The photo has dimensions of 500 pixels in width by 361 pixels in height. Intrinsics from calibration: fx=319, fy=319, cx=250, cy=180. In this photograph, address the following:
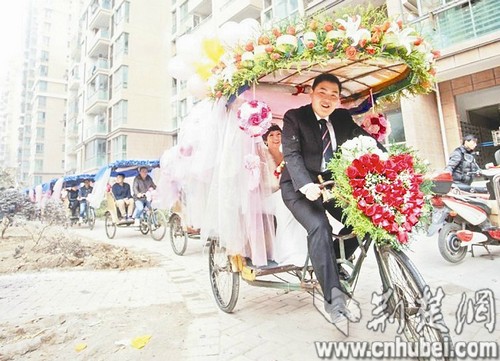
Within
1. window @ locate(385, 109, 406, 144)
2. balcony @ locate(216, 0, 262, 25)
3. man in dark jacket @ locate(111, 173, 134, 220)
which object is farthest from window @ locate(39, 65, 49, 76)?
window @ locate(385, 109, 406, 144)

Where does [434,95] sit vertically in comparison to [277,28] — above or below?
above

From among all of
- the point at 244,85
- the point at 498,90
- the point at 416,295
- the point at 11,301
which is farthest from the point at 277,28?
the point at 498,90

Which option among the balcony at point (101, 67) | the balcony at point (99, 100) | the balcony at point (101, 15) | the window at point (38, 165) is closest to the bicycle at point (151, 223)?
the balcony at point (99, 100)

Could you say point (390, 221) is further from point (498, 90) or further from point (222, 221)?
point (498, 90)

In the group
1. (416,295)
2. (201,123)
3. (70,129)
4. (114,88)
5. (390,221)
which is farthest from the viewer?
(70,129)

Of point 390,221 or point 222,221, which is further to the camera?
point 222,221

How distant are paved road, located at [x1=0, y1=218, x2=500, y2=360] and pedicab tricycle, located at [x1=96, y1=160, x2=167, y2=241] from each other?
11.6 ft

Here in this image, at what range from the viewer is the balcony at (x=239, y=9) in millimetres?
18109

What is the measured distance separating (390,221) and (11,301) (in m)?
4.41

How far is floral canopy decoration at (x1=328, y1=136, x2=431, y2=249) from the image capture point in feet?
6.79

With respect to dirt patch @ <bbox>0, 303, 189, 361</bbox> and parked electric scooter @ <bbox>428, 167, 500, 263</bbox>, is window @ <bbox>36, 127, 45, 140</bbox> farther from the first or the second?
parked electric scooter @ <bbox>428, 167, 500, 263</bbox>

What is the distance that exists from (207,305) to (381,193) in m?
2.35

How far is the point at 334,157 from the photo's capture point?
253 centimetres

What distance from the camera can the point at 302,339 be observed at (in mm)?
2584
